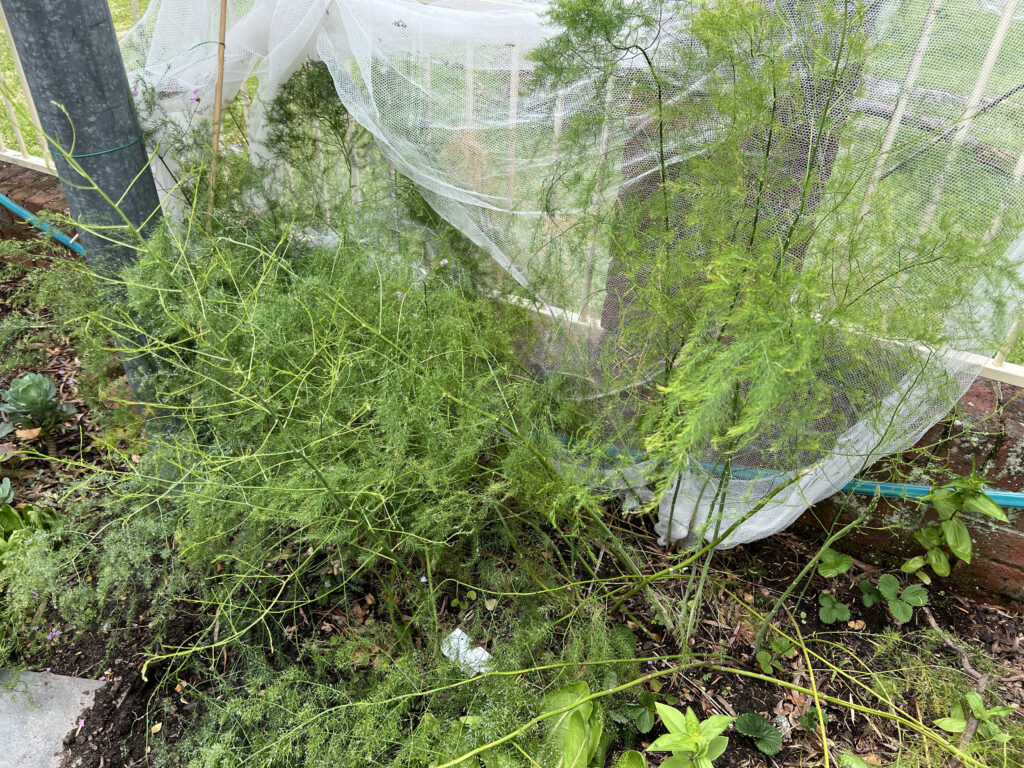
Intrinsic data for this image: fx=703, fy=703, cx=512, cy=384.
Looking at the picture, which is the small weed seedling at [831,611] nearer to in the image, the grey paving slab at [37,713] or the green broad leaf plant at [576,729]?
the green broad leaf plant at [576,729]

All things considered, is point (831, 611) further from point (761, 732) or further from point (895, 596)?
point (761, 732)

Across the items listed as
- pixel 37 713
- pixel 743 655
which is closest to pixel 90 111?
pixel 37 713

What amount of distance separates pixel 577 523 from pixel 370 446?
0.58 metres

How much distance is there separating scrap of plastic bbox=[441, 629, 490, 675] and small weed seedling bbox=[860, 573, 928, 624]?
1142 millimetres

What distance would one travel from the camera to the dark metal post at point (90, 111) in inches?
75.9

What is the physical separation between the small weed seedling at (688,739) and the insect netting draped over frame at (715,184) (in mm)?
440

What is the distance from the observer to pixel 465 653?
186 centimetres

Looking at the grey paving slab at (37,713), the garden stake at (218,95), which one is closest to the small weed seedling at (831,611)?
the grey paving slab at (37,713)

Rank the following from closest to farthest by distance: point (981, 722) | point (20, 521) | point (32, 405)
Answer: point (981, 722)
point (20, 521)
point (32, 405)

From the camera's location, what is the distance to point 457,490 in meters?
1.89

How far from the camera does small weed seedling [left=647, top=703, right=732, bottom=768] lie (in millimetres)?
1352

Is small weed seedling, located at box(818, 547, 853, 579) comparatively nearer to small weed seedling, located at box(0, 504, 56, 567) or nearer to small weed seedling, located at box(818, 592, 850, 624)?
small weed seedling, located at box(818, 592, 850, 624)

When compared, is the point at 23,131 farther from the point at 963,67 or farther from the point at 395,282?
the point at 963,67

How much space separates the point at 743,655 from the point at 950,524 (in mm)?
668
